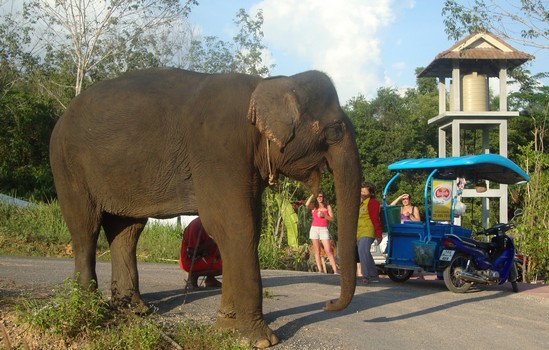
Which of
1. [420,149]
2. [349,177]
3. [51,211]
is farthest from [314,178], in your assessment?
[420,149]

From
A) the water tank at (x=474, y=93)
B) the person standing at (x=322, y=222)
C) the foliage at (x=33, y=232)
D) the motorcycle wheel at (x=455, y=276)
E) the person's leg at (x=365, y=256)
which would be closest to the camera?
the motorcycle wheel at (x=455, y=276)

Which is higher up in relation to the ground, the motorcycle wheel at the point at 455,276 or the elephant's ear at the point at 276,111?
the elephant's ear at the point at 276,111

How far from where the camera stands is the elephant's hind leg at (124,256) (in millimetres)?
7598

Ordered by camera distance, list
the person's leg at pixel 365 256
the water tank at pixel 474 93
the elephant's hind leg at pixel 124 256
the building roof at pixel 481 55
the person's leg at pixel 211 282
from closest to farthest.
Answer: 1. the elephant's hind leg at pixel 124 256
2. the person's leg at pixel 211 282
3. the person's leg at pixel 365 256
4. the building roof at pixel 481 55
5. the water tank at pixel 474 93

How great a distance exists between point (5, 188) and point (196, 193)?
791 inches

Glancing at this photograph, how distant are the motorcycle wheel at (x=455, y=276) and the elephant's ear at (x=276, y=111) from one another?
20.1 ft

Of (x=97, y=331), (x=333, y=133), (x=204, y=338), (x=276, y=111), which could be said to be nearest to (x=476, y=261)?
(x=333, y=133)

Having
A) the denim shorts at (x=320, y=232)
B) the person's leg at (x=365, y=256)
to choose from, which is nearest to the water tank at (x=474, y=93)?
the denim shorts at (x=320, y=232)

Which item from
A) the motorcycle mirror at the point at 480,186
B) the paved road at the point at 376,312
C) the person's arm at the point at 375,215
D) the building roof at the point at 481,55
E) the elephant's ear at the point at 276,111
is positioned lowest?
the paved road at the point at 376,312

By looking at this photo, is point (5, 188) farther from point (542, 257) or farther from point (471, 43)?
point (542, 257)

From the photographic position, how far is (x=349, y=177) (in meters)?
6.23

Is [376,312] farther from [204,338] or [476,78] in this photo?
[476,78]

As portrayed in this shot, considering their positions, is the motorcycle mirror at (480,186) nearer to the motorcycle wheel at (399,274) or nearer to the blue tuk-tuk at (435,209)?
the blue tuk-tuk at (435,209)

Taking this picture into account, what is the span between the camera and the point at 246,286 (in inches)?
245
